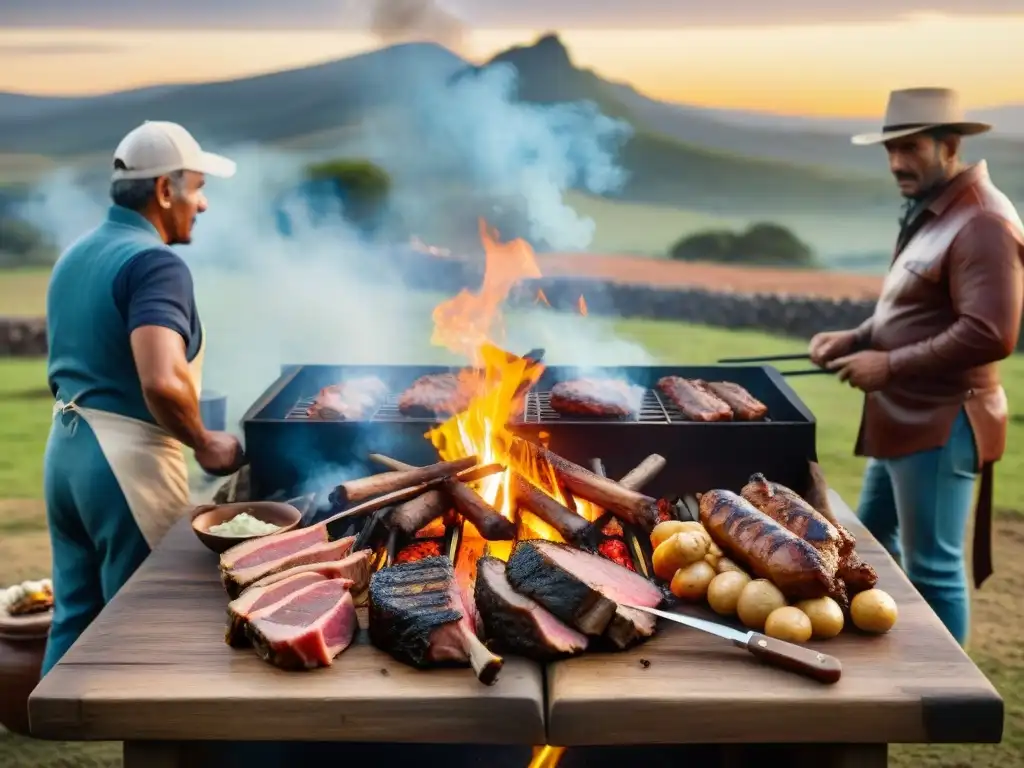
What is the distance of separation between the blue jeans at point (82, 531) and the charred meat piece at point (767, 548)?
2.23 meters

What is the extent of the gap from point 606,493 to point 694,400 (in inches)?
34.0

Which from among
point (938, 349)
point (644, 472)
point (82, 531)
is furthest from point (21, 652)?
point (938, 349)

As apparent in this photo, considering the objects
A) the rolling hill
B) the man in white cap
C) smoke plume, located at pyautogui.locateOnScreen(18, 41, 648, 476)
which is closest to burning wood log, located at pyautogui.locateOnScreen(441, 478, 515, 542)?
the man in white cap

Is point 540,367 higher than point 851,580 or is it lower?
higher

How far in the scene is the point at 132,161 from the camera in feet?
12.0

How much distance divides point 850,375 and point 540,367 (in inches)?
57.8

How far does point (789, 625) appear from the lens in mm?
2461

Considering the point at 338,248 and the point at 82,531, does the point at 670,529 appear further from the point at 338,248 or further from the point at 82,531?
the point at 338,248

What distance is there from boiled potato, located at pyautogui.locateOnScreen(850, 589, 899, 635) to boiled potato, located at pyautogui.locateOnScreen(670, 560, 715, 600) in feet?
1.34

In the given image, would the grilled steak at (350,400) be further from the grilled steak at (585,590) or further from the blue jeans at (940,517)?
the blue jeans at (940,517)

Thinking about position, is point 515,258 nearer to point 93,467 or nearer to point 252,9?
point 93,467

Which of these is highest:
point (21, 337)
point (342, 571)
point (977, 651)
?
point (342, 571)

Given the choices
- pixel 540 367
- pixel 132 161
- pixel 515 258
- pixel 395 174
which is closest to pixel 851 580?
pixel 540 367

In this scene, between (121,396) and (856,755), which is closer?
(856,755)
